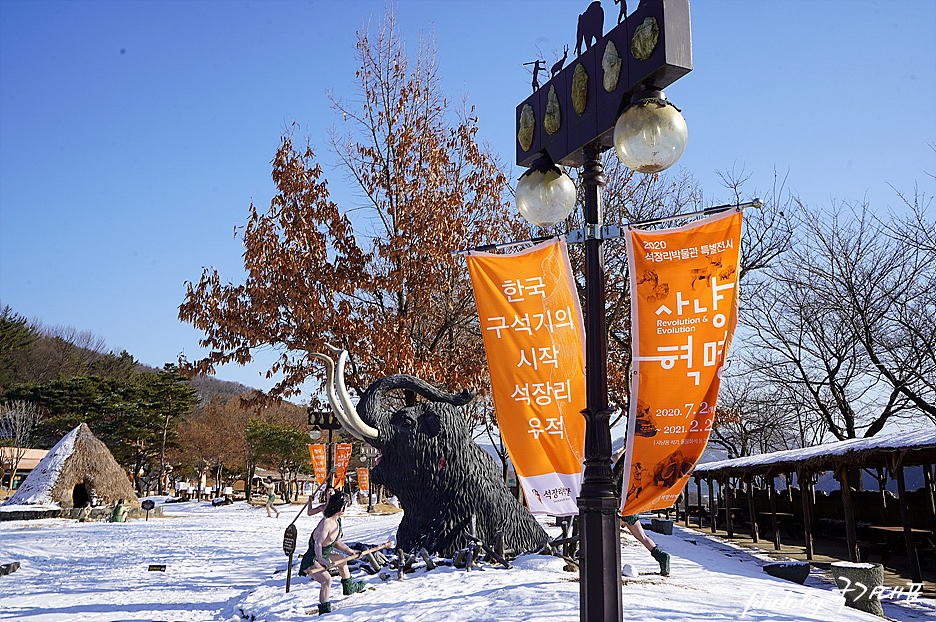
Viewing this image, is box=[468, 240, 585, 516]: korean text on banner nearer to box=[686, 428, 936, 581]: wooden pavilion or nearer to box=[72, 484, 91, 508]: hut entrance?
box=[686, 428, 936, 581]: wooden pavilion

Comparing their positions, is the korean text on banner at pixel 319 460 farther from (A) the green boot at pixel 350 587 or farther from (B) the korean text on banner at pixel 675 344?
(B) the korean text on banner at pixel 675 344

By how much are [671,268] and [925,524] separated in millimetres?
16488

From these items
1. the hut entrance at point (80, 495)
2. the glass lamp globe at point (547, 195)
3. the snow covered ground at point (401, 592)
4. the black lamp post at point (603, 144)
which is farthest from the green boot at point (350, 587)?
the hut entrance at point (80, 495)

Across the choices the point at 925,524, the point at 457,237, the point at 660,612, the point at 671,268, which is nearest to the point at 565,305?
the point at 671,268

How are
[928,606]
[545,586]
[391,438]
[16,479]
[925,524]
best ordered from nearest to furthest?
[545,586]
[928,606]
[391,438]
[925,524]
[16,479]

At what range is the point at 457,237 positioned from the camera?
482 inches

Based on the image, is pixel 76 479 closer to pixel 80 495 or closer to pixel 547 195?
pixel 80 495

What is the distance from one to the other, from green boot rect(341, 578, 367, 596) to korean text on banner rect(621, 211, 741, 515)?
603 centimetres

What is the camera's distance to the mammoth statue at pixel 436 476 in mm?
10078

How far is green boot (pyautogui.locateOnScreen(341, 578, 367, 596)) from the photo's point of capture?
8531mm

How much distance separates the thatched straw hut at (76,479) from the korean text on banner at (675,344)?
33248 millimetres

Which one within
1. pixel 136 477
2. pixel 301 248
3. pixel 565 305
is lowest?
pixel 136 477

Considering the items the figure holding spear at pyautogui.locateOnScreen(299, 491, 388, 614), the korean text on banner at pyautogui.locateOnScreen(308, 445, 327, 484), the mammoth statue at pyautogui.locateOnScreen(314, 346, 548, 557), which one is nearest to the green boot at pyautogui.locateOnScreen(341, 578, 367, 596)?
the figure holding spear at pyautogui.locateOnScreen(299, 491, 388, 614)

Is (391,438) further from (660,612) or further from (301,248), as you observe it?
(660,612)
